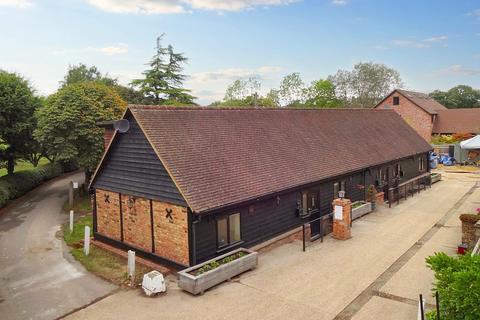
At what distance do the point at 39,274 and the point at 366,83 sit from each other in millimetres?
76098

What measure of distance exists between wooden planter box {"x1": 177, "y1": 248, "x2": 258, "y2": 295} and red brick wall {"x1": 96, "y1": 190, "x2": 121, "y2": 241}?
540cm

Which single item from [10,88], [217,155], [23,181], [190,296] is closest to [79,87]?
[10,88]

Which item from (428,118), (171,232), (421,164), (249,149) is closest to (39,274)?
(171,232)

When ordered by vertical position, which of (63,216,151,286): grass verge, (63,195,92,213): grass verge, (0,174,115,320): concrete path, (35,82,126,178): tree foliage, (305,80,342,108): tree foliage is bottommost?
(0,174,115,320): concrete path

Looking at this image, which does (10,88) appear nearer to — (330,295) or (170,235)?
(170,235)

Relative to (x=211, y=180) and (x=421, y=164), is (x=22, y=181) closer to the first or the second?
(x=211, y=180)

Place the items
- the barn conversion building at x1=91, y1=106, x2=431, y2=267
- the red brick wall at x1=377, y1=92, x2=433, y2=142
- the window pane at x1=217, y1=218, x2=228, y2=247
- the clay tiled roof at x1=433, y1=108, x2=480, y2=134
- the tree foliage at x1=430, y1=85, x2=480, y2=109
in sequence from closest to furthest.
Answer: the barn conversion building at x1=91, y1=106, x2=431, y2=267, the window pane at x1=217, y1=218, x2=228, y2=247, the clay tiled roof at x1=433, y1=108, x2=480, y2=134, the red brick wall at x1=377, y1=92, x2=433, y2=142, the tree foliage at x1=430, y1=85, x2=480, y2=109

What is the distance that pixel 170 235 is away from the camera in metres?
13.2

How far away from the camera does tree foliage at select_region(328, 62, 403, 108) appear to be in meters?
79.2

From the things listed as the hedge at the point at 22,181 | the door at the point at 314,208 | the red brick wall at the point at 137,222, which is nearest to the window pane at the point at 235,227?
the red brick wall at the point at 137,222

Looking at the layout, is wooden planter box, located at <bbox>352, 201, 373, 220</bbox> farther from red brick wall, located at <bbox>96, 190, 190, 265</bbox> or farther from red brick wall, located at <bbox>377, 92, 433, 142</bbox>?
red brick wall, located at <bbox>377, 92, 433, 142</bbox>

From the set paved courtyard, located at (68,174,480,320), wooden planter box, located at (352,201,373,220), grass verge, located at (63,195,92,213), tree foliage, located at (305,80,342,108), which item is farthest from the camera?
tree foliage, located at (305,80,342,108)

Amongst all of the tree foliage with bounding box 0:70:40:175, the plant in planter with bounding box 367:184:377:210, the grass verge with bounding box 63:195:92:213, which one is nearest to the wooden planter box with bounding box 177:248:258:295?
the plant in planter with bounding box 367:184:377:210

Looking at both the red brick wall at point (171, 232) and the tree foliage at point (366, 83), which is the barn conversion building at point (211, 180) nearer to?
the red brick wall at point (171, 232)
